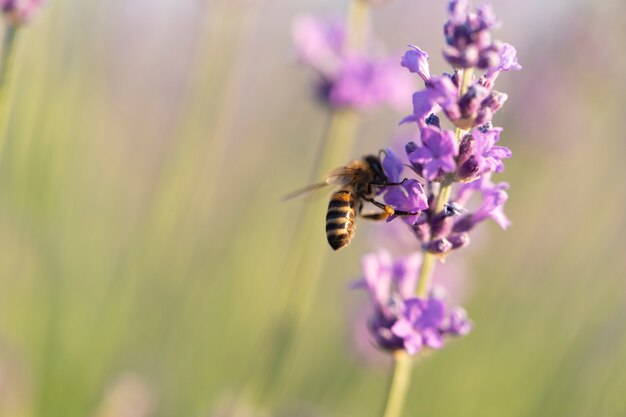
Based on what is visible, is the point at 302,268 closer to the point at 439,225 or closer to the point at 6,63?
the point at 439,225

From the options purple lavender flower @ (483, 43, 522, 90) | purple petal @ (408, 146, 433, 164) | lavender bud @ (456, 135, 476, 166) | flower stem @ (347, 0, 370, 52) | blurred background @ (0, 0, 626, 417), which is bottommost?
blurred background @ (0, 0, 626, 417)

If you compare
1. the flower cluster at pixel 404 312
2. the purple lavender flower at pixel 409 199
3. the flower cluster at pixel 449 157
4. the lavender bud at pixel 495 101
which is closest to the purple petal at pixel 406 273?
the flower cluster at pixel 404 312

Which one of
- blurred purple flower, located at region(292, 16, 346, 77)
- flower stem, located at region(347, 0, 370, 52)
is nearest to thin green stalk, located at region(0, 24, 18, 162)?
flower stem, located at region(347, 0, 370, 52)

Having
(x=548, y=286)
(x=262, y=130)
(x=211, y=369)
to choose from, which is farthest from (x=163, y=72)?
Answer: (x=548, y=286)

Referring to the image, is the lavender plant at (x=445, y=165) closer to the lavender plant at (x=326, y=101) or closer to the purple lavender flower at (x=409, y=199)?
the purple lavender flower at (x=409, y=199)

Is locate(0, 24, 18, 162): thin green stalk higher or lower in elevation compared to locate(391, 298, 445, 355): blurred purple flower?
higher

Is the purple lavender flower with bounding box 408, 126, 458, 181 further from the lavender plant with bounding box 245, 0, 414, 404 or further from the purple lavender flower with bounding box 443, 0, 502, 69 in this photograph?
the lavender plant with bounding box 245, 0, 414, 404

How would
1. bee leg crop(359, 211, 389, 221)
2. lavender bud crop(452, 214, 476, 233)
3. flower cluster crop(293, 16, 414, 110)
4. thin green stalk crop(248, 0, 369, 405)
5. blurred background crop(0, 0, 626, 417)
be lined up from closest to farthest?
1. lavender bud crop(452, 214, 476, 233)
2. bee leg crop(359, 211, 389, 221)
3. thin green stalk crop(248, 0, 369, 405)
4. flower cluster crop(293, 16, 414, 110)
5. blurred background crop(0, 0, 626, 417)

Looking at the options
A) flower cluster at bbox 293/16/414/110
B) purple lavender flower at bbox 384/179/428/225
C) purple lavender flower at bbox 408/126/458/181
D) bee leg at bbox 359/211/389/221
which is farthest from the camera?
flower cluster at bbox 293/16/414/110

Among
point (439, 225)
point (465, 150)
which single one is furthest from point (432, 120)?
point (439, 225)
